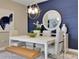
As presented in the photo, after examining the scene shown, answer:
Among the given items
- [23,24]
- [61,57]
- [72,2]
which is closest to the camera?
[61,57]

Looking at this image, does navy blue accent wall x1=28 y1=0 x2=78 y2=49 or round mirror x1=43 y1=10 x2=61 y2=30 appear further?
round mirror x1=43 y1=10 x2=61 y2=30

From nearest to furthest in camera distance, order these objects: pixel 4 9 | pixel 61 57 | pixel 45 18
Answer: pixel 61 57, pixel 4 9, pixel 45 18

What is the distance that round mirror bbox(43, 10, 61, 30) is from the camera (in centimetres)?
446

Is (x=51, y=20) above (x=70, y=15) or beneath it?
beneath

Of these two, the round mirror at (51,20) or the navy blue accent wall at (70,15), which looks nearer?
the navy blue accent wall at (70,15)

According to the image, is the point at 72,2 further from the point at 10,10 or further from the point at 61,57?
the point at 10,10

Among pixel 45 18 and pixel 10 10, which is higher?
pixel 10 10

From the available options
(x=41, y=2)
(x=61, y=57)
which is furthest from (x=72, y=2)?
(x=61, y=57)

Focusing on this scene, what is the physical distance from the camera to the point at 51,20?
4.70m

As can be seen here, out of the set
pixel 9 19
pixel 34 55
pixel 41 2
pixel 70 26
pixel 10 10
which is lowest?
pixel 34 55

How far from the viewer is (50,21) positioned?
4.73 meters

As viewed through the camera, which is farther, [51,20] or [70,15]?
[51,20]

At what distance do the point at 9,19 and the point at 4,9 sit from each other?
52 centimetres

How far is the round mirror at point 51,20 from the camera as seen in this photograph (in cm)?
446
